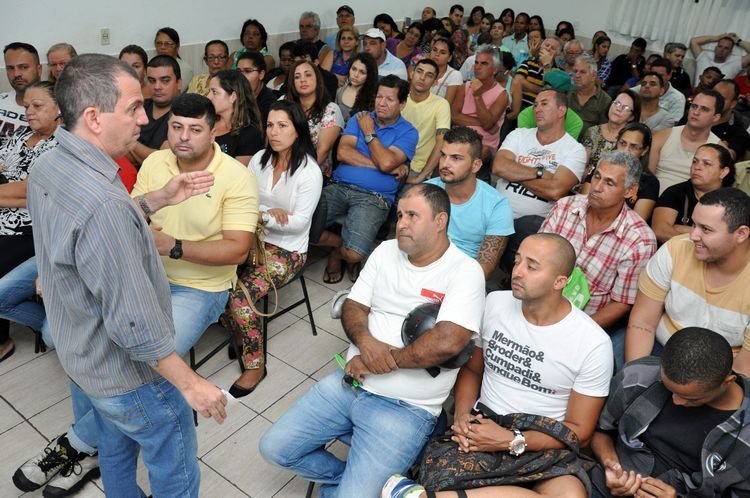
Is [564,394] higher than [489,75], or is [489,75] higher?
[489,75]

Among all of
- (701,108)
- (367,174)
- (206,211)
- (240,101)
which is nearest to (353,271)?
(367,174)

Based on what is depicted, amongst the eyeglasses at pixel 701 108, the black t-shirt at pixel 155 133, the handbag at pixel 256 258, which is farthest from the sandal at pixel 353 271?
the eyeglasses at pixel 701 108

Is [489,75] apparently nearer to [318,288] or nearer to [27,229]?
[318,288]

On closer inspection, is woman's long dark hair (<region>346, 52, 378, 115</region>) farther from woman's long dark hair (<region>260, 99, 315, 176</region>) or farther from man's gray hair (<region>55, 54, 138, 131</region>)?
man's gray hair (<region>55, 54, 138, 131</region>)

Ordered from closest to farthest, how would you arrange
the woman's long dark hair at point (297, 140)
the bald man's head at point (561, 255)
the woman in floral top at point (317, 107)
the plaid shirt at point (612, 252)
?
the bald man's head at point (561, 255) < the plaid shirt at point (612, 252) < the woman's long dark hair at point (297, 140) < the woman in floral top at point (317, 107)

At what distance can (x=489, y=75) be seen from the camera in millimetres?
4598

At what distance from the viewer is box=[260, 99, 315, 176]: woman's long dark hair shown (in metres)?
2.98

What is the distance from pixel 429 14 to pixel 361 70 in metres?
4.47

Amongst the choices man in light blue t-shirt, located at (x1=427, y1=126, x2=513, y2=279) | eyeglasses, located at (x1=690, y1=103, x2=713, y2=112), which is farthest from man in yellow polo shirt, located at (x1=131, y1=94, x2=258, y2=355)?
eyeglasses, located at (x1=690, y1=103, x2=713, y2=112)

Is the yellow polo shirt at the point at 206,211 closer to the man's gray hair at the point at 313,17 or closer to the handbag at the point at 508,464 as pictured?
the handbag at the point at 508,464

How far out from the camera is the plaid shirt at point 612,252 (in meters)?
2.56

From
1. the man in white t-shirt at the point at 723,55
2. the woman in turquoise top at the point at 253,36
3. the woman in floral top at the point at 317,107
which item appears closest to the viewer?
the woman in floral top at the point at 317,107

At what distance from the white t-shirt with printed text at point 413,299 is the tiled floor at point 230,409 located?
0.66 m

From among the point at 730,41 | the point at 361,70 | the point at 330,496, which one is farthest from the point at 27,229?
the point at 730,41
